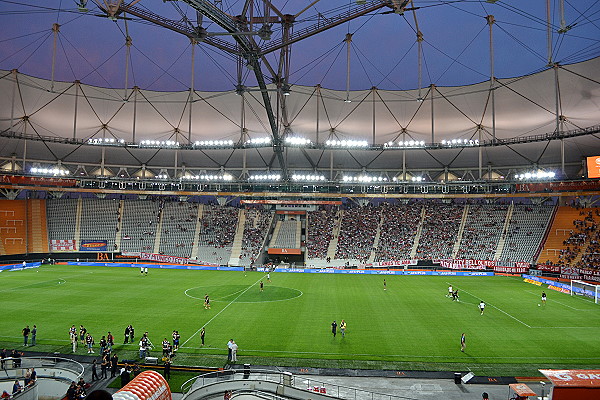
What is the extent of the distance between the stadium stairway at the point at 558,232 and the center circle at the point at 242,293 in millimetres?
36046

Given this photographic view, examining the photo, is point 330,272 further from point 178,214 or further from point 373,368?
point 373,368

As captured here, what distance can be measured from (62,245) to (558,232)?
74.0 metres

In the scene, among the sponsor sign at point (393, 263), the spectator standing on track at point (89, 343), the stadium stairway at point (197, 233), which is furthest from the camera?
the stadium stairway at point (197, 233)

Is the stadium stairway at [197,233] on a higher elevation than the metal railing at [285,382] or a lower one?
higher

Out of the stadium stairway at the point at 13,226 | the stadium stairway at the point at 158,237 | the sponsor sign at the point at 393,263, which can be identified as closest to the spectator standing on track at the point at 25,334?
the stadium stairway at the point at 158,237

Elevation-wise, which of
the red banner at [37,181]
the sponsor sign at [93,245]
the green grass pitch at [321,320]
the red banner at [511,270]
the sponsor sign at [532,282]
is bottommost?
the sponsor sign at [532,282]

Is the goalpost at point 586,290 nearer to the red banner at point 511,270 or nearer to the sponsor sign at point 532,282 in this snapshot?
the sponsor sign at point 532,282

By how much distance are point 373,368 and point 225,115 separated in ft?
166

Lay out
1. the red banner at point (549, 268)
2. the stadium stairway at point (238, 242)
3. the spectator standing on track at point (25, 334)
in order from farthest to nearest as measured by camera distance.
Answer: the stadium stairway at point (238, 242) < the red banner at point (549, 268) < the spectator standing on track at point (25, 334)

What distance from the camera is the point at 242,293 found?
38000 mm

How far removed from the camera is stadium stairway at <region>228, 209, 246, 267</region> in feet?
202

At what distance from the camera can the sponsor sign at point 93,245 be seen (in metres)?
62.2

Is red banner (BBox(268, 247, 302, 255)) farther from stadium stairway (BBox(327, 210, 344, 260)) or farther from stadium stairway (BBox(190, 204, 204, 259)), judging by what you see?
stadium stairway (BBox(190, 204, 204, 259))

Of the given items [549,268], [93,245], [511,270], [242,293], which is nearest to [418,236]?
[511,270]
